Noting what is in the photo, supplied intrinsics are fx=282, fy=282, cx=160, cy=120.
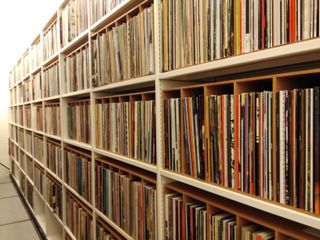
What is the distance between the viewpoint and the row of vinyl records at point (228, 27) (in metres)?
0.60

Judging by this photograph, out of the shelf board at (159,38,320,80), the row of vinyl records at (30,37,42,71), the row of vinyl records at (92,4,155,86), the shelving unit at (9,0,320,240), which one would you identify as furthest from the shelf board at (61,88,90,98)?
the row of vinyl records at (30,37,42,71)

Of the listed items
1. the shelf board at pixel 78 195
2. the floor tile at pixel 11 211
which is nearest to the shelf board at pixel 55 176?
the shelf board at pixel 78 195

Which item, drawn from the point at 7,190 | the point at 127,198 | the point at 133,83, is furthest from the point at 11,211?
the point at 133,83

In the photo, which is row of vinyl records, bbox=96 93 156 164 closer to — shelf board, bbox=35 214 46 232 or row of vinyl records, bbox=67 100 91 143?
row of vinyl records, bbox=67 100 91 143

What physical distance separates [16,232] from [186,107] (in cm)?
279

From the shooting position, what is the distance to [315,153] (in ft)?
1.91

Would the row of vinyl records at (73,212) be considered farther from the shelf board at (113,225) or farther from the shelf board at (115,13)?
the shelf board at (115,13)

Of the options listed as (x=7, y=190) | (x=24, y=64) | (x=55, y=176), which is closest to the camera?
(x=55, y=176)

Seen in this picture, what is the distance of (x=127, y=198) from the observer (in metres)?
1.30

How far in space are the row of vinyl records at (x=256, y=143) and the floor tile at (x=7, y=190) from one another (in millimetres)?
4028

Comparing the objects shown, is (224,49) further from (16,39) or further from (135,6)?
(16,39)

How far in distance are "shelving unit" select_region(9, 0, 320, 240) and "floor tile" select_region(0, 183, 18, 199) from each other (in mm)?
1484

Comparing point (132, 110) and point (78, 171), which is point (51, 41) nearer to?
point (78, 171)

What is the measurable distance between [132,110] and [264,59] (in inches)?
27.1
